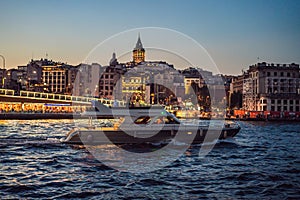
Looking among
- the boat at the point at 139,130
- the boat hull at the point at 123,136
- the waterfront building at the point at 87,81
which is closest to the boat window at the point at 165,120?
the boat at the point at 139,130

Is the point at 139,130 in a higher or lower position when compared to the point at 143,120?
lower

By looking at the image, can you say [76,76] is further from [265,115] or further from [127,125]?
[127,125]

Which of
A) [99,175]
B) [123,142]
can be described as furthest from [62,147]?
[99,175]

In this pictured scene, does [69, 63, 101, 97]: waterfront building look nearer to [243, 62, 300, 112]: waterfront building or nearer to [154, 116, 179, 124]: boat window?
[243, 62, 300, 112]: waterfront building

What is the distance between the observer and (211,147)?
28.3 meters

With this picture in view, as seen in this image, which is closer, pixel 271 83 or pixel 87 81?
pixel 271 83

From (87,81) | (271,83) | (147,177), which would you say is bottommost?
(147,177)

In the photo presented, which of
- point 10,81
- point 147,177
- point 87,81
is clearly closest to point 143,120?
point 147,177

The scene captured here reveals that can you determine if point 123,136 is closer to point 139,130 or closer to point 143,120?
point 139,130

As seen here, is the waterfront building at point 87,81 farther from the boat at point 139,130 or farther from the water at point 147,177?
the water at point 147,177

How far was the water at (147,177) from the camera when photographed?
1497 centimetres

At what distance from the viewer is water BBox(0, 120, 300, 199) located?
1497 centimetres

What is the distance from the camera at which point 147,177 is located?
17.8m

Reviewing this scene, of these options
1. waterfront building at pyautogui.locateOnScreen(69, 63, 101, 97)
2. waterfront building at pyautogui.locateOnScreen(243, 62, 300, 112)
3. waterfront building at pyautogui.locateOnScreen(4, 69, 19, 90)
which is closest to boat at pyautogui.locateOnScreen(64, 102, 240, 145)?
waterfront building at pyautogui.locateOnScreen(243, 62, 300, 112)
